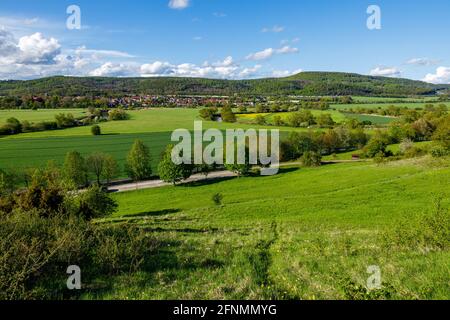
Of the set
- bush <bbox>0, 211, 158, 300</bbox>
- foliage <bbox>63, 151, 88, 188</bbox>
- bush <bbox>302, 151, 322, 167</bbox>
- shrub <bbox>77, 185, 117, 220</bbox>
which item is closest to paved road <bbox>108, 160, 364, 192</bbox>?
foliage <bbox>63, 151, 88, 188</bbox>

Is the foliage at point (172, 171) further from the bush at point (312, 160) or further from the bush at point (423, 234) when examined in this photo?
the bush at point (423, 234)

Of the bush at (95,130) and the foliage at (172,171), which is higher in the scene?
the bush at (95,130)

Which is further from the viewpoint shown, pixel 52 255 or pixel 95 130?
pixel 95 130

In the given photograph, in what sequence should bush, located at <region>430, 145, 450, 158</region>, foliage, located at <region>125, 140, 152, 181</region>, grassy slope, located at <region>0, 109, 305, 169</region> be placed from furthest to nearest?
1. grassy slope, located at <region>0, 109, 305, 169</region>
2. foliage, located at <region>125, 140, 152, 181</region>
3. bush, located at <region>430, 145, 450, 158</region>

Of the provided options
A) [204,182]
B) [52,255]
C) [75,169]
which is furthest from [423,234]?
[75,169]

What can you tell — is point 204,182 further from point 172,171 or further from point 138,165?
point 138,165

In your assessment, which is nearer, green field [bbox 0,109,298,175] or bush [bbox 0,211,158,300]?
bush [bbox 0,211,158,300]

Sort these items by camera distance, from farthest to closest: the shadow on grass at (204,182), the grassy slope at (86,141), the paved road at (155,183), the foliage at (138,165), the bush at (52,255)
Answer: the grassy slope at (86,141)
the foliage at (138,165)
the shadow on grass at (204,182)
the paved road at (155,183)
the bush at (52,255)

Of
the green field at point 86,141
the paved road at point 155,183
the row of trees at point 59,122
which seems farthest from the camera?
the row of trees at point 59,122

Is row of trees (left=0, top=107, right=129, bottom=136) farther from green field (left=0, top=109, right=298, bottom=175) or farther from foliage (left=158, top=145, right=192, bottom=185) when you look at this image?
foliage (left=158, top=145, right=192, bottom=185)

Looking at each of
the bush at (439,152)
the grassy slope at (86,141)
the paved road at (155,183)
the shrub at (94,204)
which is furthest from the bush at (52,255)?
the grassy slope at (86,141)
